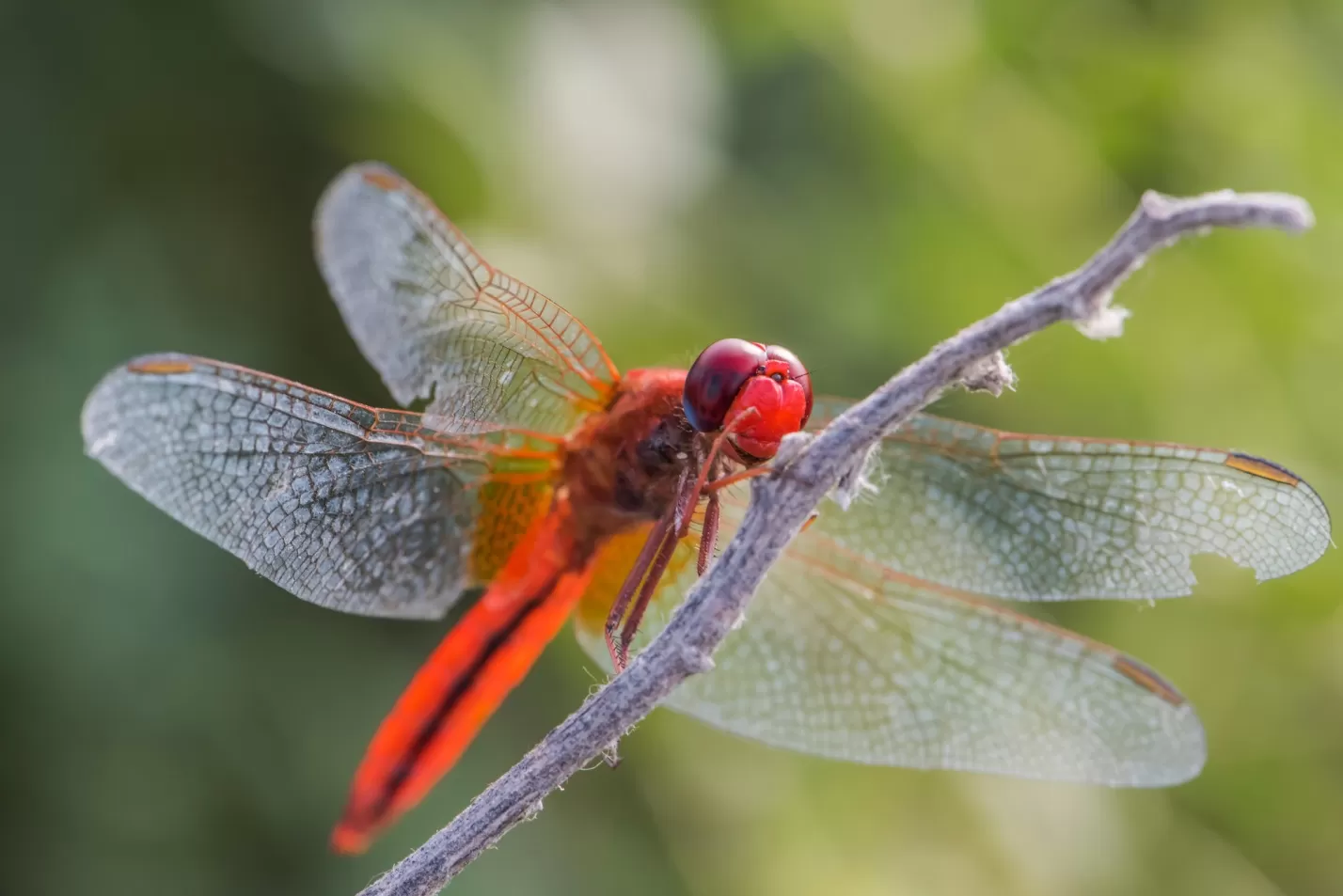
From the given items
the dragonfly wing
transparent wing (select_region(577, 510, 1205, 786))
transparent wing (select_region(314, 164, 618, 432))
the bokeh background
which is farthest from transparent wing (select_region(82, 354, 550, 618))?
the bokeh background

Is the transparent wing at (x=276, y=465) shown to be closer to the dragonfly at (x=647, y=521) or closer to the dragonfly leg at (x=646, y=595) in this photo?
the dragonfly at (x=647, y=521)

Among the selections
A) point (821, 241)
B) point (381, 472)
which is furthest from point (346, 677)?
point (821, 241)

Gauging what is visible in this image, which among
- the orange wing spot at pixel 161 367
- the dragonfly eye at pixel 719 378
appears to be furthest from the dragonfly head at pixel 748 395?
the orange wing spot at pixel 161 367

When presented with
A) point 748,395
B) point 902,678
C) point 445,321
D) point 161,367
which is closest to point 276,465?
point 161,367

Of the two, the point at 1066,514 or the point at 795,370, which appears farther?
the point at 1066,514

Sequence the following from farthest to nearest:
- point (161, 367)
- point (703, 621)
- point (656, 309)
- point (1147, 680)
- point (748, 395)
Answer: point (656, 309), point (1147, 680), point (161, 367), point (748, 395), point (703, 621)

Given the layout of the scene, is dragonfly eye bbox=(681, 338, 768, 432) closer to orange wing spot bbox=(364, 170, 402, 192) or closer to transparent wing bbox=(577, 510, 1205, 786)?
transparent wing bbox=(577, 510, 1205, 786)

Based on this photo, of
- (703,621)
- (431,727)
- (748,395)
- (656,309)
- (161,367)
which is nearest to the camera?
(703,621)

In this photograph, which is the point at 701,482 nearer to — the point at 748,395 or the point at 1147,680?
the point at 748,395
